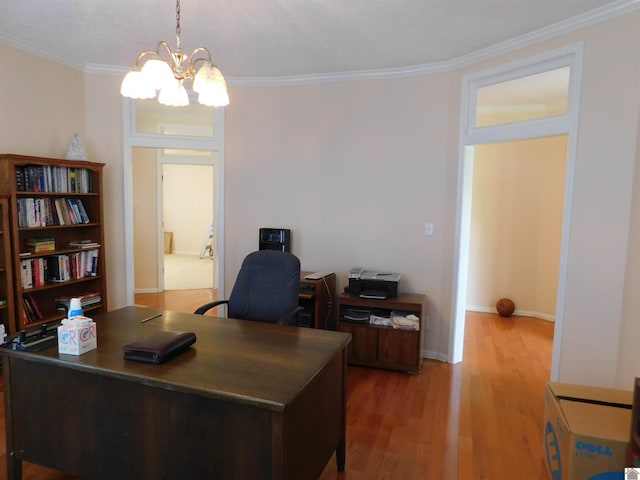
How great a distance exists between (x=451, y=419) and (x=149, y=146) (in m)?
3.55

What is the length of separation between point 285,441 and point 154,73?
5.12 feet

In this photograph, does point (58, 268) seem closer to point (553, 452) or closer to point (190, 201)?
point (553, 452)

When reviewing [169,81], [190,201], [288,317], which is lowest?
[288,317]

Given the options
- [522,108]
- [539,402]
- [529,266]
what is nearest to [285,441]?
[539,402]

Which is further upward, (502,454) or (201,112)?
(201,112)

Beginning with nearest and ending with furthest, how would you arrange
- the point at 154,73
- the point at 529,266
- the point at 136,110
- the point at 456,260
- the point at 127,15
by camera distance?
the point at 154,73 < the point at 127,15 < the point at 456,260 < the point at 136,110 < the point at 529,266

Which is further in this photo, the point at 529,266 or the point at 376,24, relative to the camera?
the point at 529,266

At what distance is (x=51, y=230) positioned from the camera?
364cm

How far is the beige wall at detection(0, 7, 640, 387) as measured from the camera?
258cm

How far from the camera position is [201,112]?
14.6 ft

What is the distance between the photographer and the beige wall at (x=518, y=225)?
4887 mm

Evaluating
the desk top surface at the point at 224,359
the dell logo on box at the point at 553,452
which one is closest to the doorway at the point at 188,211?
the desk top surface at the point at 224,359

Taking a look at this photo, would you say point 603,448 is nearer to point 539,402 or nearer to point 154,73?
point 539,402

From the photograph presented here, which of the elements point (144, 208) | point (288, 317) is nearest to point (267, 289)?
point (288, 317)
